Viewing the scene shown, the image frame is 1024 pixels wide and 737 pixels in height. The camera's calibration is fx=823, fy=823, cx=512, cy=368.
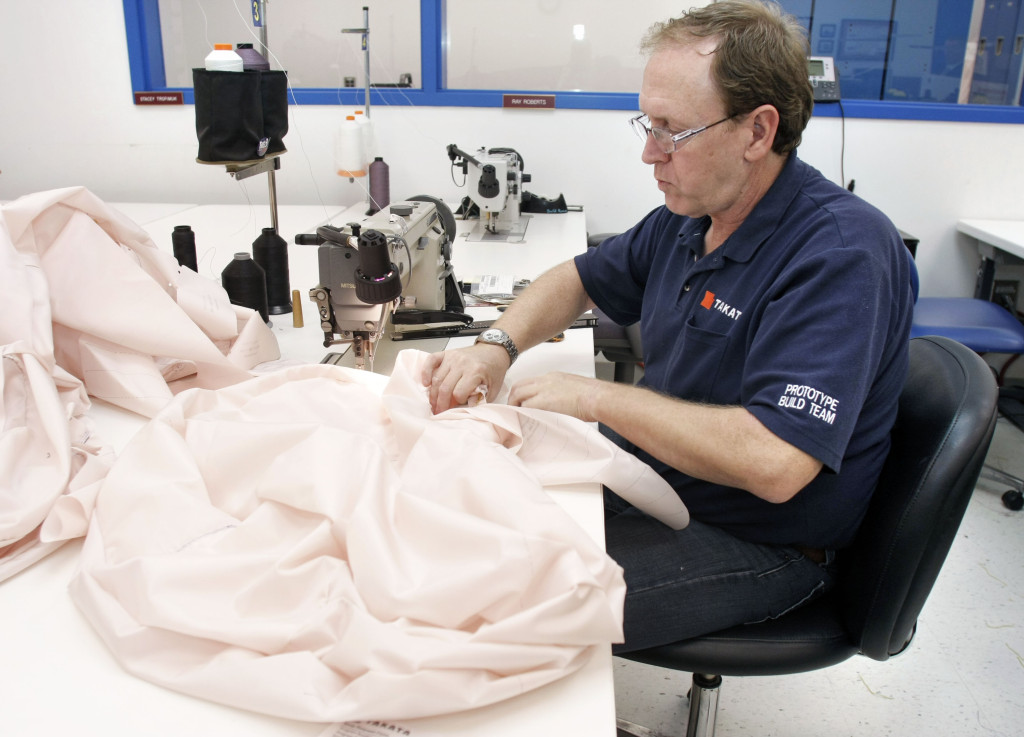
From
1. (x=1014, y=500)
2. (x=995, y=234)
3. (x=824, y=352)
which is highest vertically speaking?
(x=824, y=352)

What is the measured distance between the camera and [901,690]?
6.79 feet

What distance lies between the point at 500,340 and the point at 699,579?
0.59 meters

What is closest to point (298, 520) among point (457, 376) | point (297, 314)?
point (457, 376)

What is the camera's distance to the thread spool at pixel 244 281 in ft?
5.91

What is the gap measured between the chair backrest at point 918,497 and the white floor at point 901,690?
71 cm

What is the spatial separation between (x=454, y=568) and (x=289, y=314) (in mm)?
1384

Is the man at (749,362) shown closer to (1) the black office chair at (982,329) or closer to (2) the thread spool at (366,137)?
(1) the black office chair at (982,329)

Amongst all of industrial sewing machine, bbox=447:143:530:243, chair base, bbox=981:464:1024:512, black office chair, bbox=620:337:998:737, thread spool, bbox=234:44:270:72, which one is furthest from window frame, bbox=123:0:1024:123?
black office chair, bbox=620:337:998:737

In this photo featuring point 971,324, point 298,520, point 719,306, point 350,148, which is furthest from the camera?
point 350,148

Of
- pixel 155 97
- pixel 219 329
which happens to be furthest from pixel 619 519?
pixel 155 97

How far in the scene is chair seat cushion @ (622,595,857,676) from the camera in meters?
1.31

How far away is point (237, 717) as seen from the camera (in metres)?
0.78

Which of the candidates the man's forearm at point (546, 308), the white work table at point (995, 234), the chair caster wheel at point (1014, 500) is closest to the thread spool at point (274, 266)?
the man's forearm at point (546, 308)

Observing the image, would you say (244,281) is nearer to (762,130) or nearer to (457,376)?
(457,376)
